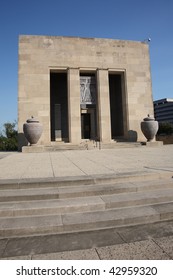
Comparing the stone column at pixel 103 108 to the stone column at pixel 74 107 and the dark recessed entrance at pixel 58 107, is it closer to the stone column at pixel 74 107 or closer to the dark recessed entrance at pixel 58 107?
the stone column at pixel 74 107

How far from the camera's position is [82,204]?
4137mm

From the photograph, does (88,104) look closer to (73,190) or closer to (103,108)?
(103,108)

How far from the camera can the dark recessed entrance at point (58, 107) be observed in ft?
82.4

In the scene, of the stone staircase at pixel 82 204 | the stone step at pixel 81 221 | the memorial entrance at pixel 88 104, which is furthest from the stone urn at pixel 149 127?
the stone step at pixel 81 221

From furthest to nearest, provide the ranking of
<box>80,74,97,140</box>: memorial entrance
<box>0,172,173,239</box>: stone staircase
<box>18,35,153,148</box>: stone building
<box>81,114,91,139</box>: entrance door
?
<box>81,114,91,139</box>: entrance door
<box>80,74,97,140</box>: memorial entrance
<box>18,35,153,148</box>: stone building
<box>0,172,173,239</box>: stone staircase

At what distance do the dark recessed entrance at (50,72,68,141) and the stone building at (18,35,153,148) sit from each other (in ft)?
0.39

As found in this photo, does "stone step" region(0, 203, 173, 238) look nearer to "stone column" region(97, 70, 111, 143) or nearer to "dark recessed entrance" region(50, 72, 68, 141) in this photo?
"stone column" region(97, 70, 111, 143)

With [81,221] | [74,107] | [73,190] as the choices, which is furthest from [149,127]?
Result: [81,221]

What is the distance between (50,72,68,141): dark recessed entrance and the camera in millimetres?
25109

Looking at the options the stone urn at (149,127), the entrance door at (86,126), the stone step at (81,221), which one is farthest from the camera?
the entrance door at (86,126)

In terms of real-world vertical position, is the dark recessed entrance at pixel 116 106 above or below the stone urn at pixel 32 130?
above

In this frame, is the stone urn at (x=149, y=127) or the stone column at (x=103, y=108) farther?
the stone column at (x=103, y=108)

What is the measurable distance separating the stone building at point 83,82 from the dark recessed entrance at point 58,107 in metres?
0.12

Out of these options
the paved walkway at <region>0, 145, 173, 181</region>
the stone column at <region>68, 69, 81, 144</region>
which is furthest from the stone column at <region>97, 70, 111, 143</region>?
the paved walkway at <region>0, 145, 173, 181</region>
